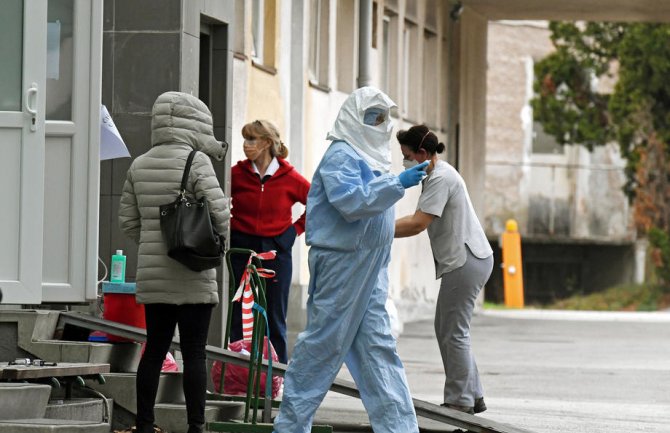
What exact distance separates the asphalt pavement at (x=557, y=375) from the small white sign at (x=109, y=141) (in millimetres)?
2167

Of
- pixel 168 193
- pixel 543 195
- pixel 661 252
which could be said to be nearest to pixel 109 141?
pixel 168 193

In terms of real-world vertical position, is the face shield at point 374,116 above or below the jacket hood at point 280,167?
above

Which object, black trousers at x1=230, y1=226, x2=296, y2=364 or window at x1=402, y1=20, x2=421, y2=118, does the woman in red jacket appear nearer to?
black trousers at x1=230, y1=226, x2=296, y2=364

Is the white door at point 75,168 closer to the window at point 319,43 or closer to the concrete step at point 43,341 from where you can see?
the concrete step at point 43,341

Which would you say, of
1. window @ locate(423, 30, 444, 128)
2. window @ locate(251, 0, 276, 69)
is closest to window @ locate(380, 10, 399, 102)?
window @ locate(423, 30, 444, 128)

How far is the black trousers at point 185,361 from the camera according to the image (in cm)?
1041

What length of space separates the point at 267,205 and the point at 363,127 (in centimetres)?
361

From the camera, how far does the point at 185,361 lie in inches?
412

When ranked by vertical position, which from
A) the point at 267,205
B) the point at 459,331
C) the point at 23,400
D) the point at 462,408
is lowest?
the point at 462,408

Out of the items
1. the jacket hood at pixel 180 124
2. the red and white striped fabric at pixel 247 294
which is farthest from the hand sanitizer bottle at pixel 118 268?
the jacket hood at pixel 180 124

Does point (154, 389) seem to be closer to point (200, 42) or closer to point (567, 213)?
point (200, 42)

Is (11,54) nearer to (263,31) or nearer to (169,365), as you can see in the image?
(169,365)

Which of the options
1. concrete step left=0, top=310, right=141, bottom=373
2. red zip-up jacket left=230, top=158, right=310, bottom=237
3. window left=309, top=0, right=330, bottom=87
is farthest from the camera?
window left=309, top=0, right=330, bottom=87

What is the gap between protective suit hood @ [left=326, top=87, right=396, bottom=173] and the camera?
10320 mm
